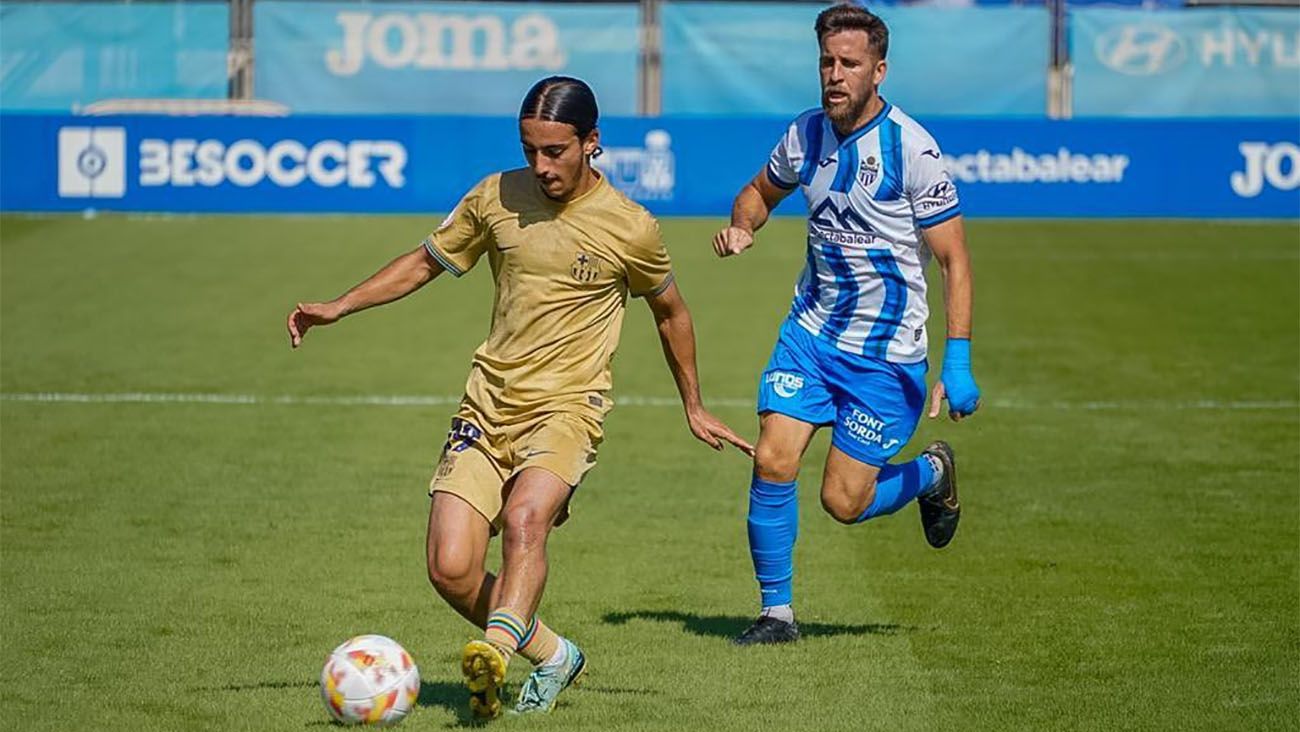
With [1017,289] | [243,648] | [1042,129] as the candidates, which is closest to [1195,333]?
[1017,289]

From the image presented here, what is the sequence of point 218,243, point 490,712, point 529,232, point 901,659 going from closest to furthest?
point 490,712
point 529,232
point 901,659
point 218,243

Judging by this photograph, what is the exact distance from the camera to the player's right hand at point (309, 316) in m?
6.98

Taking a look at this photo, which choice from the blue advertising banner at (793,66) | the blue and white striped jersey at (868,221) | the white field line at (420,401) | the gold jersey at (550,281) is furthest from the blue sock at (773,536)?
the blue advertising banner at (793,66)

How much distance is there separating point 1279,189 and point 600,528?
59.5 feet

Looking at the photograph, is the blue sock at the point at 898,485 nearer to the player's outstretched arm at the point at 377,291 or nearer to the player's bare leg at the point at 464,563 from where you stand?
the player's bare leg at the point at 464,563

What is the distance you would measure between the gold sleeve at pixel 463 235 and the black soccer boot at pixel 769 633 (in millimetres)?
1874

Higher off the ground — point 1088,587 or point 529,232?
point 529,232

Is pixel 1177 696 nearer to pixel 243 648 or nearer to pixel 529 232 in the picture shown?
pixel 529 232

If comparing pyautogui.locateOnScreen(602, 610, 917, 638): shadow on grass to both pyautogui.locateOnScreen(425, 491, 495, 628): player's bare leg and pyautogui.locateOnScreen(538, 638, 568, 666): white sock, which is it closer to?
pyautogui.locateOnScreen(538, 638, 568, 666): white sock

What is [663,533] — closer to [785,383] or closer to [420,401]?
[785,383]

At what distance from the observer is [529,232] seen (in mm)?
6941

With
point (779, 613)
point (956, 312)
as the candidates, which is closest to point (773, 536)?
point (779, 613)

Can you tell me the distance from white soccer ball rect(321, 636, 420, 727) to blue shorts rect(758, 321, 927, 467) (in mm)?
2125

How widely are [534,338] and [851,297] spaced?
156 cm
